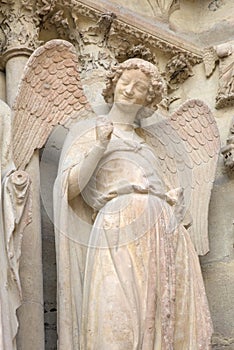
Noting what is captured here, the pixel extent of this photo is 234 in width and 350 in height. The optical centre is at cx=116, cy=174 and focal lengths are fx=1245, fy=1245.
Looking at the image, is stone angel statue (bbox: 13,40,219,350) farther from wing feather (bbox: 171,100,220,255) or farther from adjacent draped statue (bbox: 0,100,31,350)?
adjacent draped statue (bbox: 0,100,31,350)

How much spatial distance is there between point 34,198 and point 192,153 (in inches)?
42.1

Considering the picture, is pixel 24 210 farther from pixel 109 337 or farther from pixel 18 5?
pixel 18 5

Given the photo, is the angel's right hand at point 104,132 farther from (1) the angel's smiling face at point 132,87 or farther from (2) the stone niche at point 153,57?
(2) the stone niche at point 153,57

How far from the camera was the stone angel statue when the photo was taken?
18.6 ft

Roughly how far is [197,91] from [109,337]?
2.16 metres

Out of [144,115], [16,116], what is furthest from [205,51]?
[16,116]

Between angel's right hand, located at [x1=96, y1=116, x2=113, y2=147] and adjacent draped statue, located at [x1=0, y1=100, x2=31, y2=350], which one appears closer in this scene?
adjacent draped statue, located at [x1=0, y1=100, x2=31, y2=350]

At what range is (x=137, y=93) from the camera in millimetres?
6246

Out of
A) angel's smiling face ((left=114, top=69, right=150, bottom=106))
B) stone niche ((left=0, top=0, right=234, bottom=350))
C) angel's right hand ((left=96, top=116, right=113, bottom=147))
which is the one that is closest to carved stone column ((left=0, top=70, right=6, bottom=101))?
stone niche ((left=0, top=0, right=234, bottom=350))

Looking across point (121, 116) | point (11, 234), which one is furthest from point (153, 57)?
point (11, 234)

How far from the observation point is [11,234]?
553 cm

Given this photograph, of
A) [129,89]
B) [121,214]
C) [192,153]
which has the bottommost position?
[192,153]

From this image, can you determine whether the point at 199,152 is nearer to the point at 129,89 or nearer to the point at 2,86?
the point at 129,89

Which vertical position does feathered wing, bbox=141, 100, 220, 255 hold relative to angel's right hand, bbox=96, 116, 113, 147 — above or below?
below
